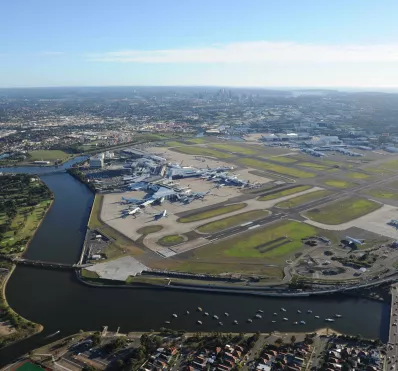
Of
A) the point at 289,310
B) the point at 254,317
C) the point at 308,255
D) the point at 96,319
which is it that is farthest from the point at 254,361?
the point at 308,255

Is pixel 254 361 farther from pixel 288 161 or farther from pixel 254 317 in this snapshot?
pixel 288 161

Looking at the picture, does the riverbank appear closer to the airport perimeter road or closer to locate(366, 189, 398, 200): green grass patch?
the airport perimeter road

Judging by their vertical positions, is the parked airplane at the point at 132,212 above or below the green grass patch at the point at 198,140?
below

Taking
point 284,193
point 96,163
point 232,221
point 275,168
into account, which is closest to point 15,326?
point 232,221

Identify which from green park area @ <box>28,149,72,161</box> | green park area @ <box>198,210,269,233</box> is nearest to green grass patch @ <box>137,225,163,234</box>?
green park area @ <box>198,210,269,233</box>

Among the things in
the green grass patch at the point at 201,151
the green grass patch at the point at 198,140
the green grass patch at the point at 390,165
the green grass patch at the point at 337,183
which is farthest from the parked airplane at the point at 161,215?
the green grass patch at the point at 198,140

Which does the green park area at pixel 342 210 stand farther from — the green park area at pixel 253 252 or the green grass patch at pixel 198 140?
the green grass patch at pixel 198 140

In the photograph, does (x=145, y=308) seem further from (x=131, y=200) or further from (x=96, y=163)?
(x=96, y=163)
